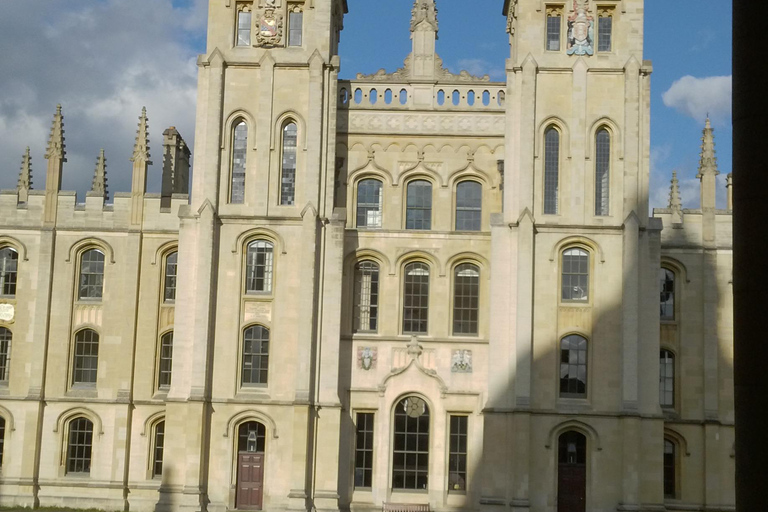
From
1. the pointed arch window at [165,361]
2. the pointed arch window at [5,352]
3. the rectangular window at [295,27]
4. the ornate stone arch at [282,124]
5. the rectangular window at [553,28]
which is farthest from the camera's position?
the pointed arch window at [5,352]

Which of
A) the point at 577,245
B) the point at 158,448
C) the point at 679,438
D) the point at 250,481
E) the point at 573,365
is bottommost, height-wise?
the point at 250,481

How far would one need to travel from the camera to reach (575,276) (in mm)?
35875

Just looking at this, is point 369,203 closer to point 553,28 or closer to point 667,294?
point 553,28

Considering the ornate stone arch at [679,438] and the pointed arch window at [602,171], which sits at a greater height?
the pointed arch window at [602,171]

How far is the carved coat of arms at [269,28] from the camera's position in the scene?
122ft

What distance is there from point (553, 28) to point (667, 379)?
1378 cm

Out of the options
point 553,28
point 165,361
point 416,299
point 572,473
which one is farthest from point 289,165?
point 572,473

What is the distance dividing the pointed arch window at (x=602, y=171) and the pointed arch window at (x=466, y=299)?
5.01m

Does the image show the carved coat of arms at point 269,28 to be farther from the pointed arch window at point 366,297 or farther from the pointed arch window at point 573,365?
the pointed arch window at point 573,365

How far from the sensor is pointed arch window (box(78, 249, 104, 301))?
39.3 metres

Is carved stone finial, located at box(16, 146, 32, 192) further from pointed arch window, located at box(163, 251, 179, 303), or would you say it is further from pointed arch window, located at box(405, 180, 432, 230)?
Result: pointed arch window, located at box(405, 180, 432, 230)

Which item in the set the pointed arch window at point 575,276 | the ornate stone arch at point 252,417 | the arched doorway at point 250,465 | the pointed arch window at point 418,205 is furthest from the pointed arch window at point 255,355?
the pointed arch window at point 575,276

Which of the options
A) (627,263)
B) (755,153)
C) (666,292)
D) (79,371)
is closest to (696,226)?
(666,292)

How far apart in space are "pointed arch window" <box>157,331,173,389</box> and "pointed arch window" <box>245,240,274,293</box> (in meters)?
4.70
